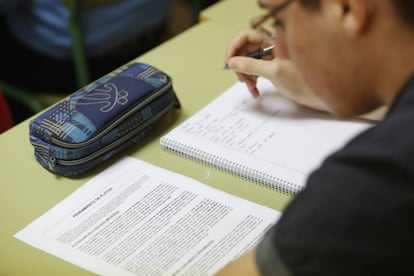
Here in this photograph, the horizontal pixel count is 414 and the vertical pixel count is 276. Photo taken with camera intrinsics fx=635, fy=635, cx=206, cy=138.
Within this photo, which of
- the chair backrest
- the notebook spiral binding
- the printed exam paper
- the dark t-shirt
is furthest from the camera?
the chair backrest

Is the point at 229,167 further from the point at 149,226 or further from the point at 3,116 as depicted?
the point at 3,116

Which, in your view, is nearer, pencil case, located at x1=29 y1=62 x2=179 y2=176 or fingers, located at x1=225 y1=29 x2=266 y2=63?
pencil case, located at x1=29 y1=62 x2=179 y2=176

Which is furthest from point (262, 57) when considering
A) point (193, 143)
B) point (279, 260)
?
point (279, 260)

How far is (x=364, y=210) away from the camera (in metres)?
0.59

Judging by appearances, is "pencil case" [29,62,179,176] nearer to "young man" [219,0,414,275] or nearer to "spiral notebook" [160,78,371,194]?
"spiral notebook" [160,78,371,194]

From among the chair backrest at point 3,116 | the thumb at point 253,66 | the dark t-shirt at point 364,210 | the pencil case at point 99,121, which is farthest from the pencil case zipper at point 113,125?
the dark t-shirt at point 364,210

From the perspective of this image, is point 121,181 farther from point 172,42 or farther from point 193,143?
point 172,42

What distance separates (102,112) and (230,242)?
0.33 meters

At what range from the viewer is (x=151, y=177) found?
3.51 ft

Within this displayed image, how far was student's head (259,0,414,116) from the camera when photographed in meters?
0.61

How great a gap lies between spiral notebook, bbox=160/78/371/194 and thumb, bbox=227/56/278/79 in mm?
54

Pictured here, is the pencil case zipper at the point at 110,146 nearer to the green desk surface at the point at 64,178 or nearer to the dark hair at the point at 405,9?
the green desk surface at the point at 64,178

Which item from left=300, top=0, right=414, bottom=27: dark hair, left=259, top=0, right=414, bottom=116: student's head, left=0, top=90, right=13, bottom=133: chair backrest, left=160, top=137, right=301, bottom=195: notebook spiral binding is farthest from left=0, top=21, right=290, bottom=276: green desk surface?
left=300, top=0, right=414, bottom=27: dark hair

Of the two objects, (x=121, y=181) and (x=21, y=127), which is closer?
(x=121, y=181)
